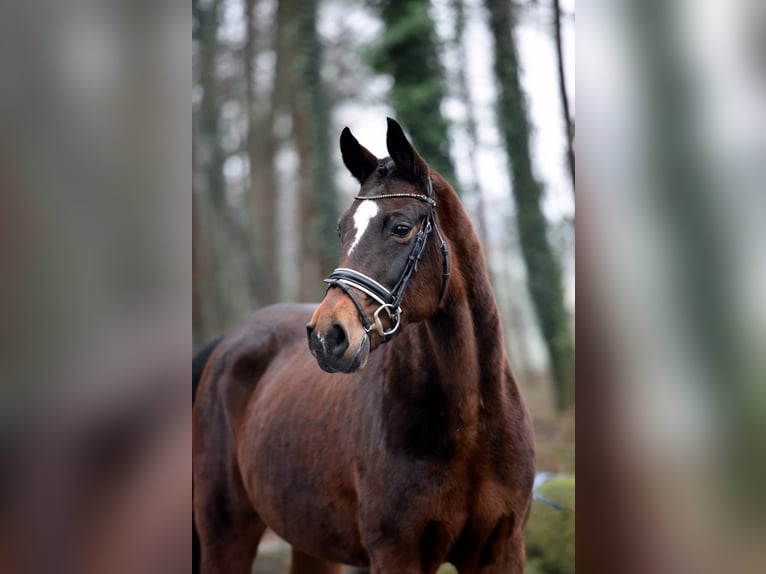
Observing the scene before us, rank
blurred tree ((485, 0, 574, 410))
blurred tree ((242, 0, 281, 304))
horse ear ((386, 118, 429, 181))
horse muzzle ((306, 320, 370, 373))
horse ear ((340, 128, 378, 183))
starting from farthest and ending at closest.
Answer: blurred tree ((242, 0, 281, 304)) → blurred tree ((485, 0, 574, 410)) → horse ear ((340, 128, 378, 183)) → horse ear ((386, 118, 429, 181)) → horse muzzle ((306, 320, 370, 373))

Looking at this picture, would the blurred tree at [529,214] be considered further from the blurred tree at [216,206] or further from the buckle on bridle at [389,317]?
the blurred tree at [216,206]

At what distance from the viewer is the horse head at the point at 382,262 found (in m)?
2.11

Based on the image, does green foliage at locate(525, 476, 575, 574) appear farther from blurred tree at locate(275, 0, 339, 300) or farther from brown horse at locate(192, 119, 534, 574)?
blurred tree at locate(275, 0, 339, 300)

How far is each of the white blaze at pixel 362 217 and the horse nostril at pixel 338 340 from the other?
0.27 meters

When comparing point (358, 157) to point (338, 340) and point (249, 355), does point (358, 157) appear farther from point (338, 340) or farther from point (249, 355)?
point (249, 355)

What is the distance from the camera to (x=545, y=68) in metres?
3.40

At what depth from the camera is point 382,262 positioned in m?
2.24

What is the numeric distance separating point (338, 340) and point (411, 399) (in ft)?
1.64

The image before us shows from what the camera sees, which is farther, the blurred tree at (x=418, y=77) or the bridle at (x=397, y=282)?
the blurred tree at (x=418, y=77)

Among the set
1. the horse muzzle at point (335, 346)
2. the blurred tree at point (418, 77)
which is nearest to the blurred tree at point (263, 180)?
the blurred tree at point (418, 77)

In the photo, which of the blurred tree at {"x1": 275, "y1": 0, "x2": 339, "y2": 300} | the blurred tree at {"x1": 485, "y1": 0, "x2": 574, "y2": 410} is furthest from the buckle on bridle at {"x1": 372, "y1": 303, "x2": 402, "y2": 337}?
the blurred tree at {"x1": 275, "y1": 0, "x2": 339, "y2": 300}

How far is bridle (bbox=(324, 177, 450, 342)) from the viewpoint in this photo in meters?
2.17
